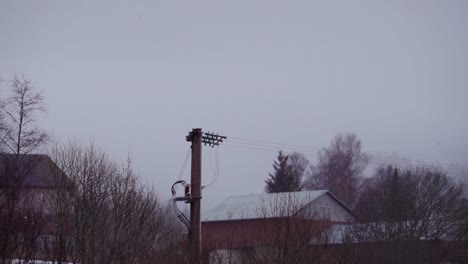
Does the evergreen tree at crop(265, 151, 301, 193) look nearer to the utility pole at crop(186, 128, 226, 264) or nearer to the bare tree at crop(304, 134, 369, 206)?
the bare tree at crop(304, 134, 369, 206)

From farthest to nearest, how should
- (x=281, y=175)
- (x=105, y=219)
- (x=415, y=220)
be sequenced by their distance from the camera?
1. (x=281, y=175)
2. (x=415, y=220)
3. (x=105, y=219)

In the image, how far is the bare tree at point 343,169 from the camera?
78.1 metres

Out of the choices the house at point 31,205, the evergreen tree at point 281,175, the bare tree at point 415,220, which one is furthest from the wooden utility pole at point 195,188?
the evergreen tree at point 281,175

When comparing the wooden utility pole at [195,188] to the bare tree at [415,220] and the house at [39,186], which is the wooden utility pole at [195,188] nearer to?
the house at [39,186]

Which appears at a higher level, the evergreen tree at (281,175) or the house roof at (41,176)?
the evergreen tree at (281,175)

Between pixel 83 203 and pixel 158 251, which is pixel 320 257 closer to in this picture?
pixel 158 251

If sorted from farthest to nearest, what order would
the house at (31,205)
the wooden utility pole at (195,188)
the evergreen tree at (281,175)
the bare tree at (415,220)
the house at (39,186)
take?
the evergreen tree at (281,175) < the bare tree at (415,220) < the wooden utility pole at (195,188) < the house at (39,186) < the house at (31,205)

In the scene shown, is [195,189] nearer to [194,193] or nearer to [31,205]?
[194,193]

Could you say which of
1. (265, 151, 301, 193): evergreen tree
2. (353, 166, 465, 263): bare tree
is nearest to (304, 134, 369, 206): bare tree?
(265, 151, 301, 193): evergreen tree

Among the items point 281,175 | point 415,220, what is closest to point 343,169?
point 281,175

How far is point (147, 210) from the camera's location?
77.8 feet

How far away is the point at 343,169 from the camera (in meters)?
78.9

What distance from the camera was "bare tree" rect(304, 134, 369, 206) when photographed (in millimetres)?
78125

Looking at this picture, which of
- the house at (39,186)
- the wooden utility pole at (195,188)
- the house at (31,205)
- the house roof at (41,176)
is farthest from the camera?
the wooden utility pole at (195,188)
